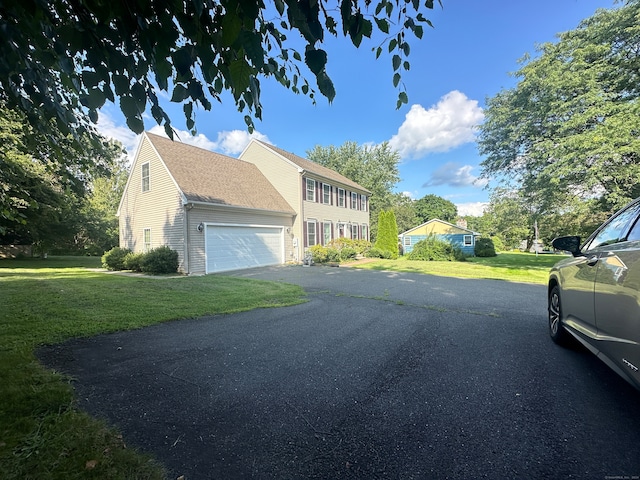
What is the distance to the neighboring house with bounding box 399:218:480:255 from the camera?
2995 cm

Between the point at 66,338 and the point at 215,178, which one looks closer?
the point at 66,338

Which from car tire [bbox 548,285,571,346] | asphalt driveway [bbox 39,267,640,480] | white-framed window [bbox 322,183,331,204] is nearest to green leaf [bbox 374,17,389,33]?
asphalt driveway [bbox 39,267,640,480]

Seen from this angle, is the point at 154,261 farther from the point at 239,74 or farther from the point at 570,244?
the point at 570,244

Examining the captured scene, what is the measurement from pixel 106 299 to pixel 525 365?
758 cm

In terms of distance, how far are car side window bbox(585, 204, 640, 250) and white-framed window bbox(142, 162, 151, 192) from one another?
15.5m

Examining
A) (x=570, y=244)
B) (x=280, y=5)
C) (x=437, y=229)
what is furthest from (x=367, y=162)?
(x=280, y=5)

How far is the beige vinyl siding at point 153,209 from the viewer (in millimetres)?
12320

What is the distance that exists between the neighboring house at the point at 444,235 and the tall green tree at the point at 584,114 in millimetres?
13642

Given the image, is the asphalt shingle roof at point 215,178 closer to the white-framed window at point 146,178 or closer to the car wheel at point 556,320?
the white-framed window at point 146,178

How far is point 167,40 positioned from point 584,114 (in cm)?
1662

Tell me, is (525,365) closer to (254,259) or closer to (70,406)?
(70,406)

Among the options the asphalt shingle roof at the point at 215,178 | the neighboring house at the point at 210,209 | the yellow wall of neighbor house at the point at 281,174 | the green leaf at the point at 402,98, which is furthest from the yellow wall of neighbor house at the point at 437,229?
the green leaf at the point at 402,98

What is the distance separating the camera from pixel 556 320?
3797mm

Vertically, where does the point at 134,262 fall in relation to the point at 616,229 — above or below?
below
